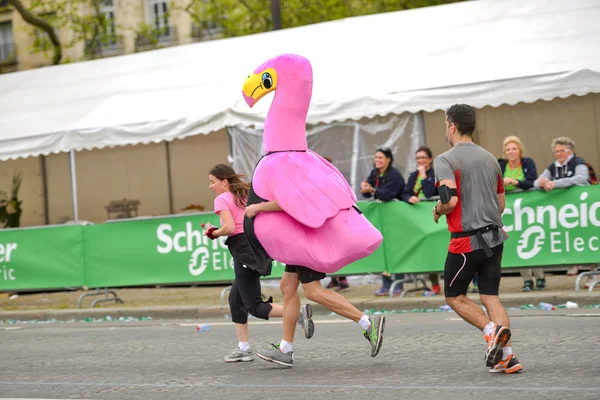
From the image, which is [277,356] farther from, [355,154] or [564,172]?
[355,154]

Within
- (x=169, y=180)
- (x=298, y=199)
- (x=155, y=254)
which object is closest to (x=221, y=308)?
(x=155, y=254)

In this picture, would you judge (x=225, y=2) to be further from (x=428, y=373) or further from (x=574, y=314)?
(x=428, y=373)

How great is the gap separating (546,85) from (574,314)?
12.5 feet

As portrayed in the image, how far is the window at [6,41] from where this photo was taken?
152 feet

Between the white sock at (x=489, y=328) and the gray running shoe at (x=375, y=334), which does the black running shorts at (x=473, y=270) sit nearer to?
the white sock at (x=489, y=328)

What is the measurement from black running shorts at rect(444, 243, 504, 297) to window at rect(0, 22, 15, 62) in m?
42.5

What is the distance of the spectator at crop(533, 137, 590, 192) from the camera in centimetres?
1188

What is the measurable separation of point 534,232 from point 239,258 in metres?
4.90

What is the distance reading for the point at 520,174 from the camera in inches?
498

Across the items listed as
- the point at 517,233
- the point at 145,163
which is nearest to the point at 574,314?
the point at 517,233

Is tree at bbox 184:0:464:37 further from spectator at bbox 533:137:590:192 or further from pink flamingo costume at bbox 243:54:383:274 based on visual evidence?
pink flamingo costume at bbox 243:54:383:274

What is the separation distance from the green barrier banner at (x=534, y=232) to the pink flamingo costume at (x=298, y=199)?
5119mm

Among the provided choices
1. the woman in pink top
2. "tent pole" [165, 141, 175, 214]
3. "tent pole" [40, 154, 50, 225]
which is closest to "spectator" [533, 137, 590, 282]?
the woman in pink top

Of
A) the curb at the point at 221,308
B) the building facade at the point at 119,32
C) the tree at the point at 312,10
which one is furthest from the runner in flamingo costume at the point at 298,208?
the building facade at the point at 119,32
